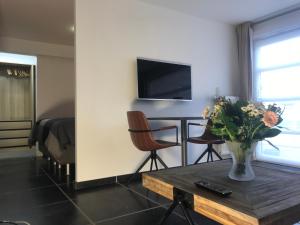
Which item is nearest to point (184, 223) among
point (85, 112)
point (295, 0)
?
point (85, 112)

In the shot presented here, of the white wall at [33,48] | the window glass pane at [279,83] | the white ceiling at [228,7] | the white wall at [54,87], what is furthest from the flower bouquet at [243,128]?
the white wall at [33,48]

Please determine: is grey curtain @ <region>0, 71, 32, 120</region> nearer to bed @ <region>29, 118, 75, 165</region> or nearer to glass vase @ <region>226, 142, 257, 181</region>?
bed @ <region>29, 118, 75, 165</region>

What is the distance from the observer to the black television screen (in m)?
3.31

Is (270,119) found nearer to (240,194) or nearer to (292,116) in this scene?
(240,194)

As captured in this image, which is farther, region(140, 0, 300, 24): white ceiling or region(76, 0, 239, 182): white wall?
region(140, 0, 300, 24): white ceiling

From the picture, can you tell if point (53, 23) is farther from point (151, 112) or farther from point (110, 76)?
point (151, 112)

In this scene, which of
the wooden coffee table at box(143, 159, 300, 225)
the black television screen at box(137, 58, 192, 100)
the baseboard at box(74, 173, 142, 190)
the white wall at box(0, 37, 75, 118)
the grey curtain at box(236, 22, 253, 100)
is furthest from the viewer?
the white wall at box(0, 37, 75, 118)

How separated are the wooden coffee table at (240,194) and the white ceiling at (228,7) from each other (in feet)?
8.61

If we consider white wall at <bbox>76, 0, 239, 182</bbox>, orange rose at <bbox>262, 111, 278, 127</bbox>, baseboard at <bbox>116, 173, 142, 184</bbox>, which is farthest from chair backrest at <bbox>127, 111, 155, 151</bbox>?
orange rose at <bbox>262, 111, 278, 127</bbox>

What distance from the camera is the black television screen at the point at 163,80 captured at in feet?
10.8

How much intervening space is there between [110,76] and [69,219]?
1786 millimetres

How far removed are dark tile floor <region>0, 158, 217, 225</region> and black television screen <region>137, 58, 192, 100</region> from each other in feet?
4.15

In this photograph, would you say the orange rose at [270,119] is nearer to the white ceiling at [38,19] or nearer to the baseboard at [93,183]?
the baseboard at [93,183]

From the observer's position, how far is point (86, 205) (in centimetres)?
236
